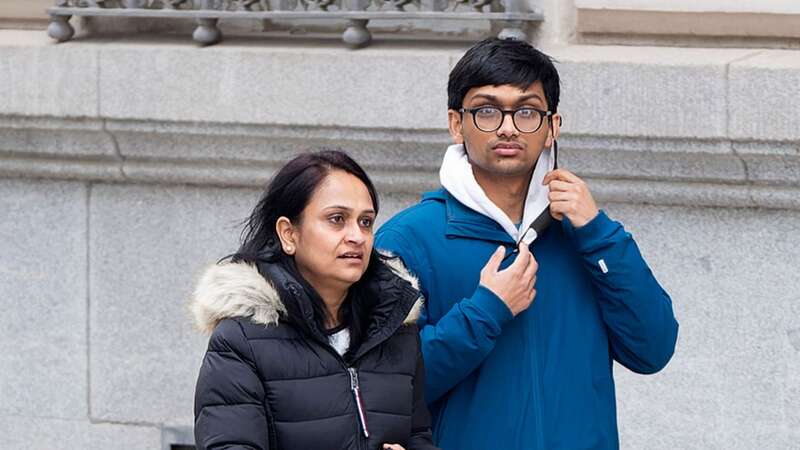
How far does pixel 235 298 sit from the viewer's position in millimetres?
3281

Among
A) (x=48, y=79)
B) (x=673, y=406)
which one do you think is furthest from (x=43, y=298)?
(x=673, y=406)

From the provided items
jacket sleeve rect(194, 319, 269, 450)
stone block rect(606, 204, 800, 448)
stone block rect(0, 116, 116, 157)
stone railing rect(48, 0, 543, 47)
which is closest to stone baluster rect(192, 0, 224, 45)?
stone railing rect(48, 0, 543, 47)

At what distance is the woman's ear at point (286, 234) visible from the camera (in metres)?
3.38

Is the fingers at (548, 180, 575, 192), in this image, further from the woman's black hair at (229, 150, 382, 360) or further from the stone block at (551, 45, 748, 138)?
the stone block at (551, 45, 748, 138)

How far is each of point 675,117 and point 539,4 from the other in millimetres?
688

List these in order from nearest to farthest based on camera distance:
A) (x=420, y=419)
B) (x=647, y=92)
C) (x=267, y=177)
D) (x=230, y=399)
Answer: (x=230, y=399)
(x=420, y=419)
(x=647, y=92)
(x=267, y=177)

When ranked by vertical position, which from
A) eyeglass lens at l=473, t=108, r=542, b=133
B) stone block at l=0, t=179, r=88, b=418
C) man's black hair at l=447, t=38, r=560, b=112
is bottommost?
stone block at l=0, t=179, r=88, b=418

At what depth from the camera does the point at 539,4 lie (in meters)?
5.69

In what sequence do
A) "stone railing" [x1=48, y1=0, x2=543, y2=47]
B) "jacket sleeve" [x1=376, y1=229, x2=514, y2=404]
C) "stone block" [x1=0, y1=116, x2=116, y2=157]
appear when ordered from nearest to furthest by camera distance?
"jacket sleeve" [x1=376, y1=229, x2=514, y2=404] → "stone railing" [x1=48, y1=0, x2=543, y2=47] → "stone block" [x1=0, y1=116, x2=116, y2=157]

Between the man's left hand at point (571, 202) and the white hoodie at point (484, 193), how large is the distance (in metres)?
0.06

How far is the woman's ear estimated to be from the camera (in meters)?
3.38

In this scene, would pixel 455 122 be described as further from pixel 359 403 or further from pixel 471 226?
pixel 359 403

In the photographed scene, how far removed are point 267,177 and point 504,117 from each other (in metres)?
2.46

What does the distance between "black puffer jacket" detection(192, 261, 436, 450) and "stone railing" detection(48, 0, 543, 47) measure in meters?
2.39
